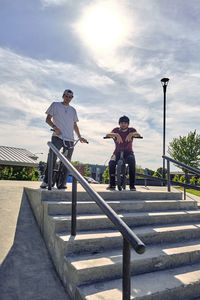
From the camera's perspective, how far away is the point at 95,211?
3.50 meters

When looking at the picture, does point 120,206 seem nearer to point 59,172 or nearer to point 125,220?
point 125,220

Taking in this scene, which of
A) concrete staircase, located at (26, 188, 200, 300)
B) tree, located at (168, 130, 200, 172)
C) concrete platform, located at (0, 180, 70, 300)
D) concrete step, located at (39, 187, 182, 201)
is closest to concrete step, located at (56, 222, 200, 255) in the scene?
concrete staircase, located at (26, 188, 200, 300)

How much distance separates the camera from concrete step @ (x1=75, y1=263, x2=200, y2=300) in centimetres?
209

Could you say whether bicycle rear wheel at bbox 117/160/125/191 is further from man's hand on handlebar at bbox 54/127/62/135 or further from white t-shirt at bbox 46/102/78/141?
man's hand on handlebar at bbox 54/127/62/135

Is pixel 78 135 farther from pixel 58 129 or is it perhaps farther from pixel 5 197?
pixel 5 197

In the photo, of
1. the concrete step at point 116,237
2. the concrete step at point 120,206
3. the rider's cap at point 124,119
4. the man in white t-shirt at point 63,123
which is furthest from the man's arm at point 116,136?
the concrete step at point 116,237

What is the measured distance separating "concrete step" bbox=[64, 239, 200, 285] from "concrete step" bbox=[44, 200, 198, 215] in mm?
823

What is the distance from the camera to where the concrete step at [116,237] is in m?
2.62

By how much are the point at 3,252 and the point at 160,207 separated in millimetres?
2605

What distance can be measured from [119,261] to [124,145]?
9.66ft

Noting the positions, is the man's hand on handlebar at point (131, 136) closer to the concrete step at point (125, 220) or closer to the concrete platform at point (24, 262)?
the concrete step at point (125, 220)

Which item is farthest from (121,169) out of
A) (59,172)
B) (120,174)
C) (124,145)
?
(59,172)

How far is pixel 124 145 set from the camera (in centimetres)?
509

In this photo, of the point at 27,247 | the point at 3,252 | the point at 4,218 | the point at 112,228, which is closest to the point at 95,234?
the point at 112,228
